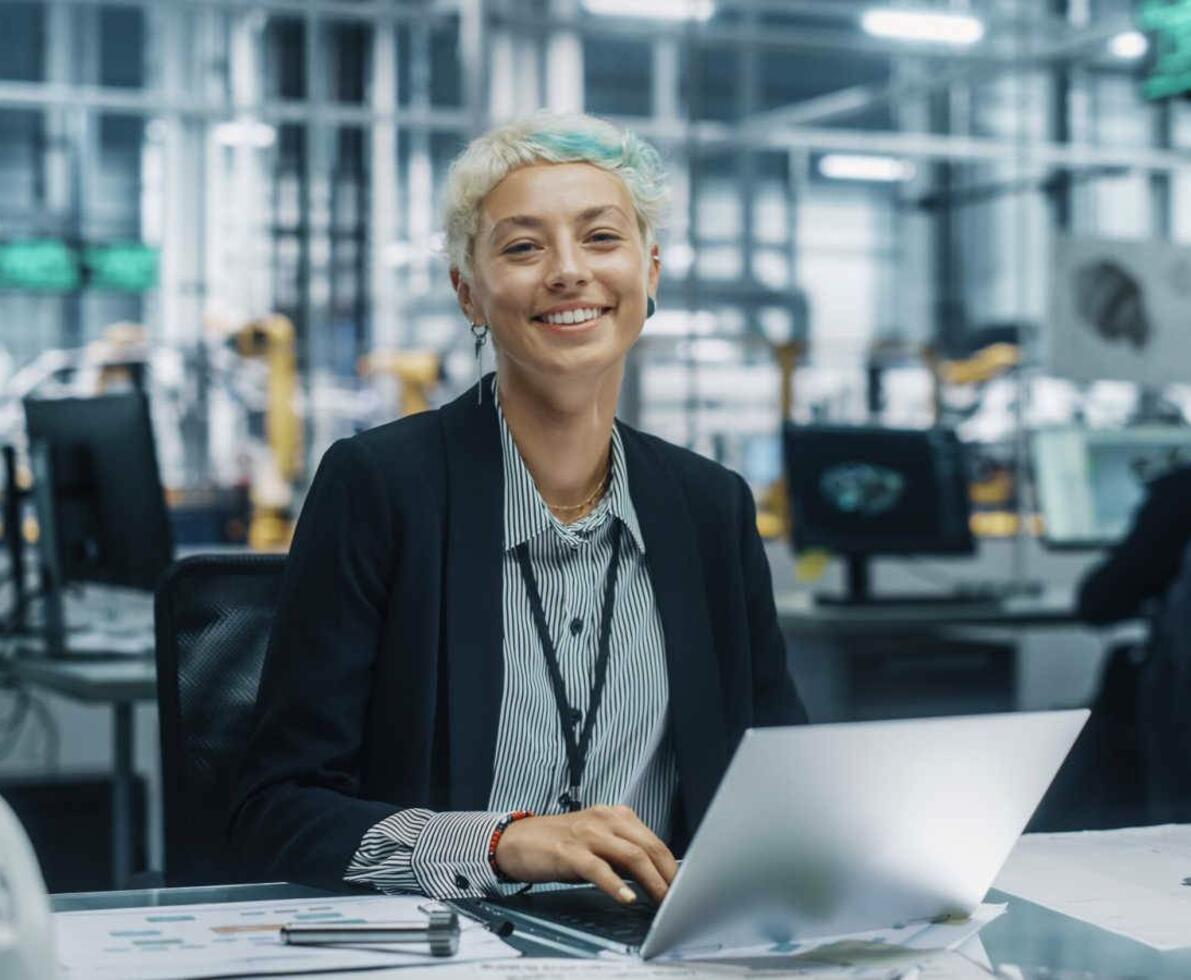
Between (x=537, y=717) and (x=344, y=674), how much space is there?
0.20 m

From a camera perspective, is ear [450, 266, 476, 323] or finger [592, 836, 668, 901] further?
ear [450, 266, 476, 323]

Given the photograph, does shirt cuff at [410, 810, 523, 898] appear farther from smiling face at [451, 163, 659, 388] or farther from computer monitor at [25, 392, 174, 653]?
computer monitor at [25, 392, 174, 653]

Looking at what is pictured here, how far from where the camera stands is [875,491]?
16.3 feet

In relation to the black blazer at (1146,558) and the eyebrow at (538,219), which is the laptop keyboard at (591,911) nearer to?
the eyebrow at (538,219)

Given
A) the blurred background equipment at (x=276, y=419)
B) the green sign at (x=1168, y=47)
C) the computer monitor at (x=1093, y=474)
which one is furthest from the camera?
the blurred background equipment at (x=276, y=419)

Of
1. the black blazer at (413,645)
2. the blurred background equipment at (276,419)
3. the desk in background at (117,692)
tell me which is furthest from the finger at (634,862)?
the blurred background equipment at (276,419)

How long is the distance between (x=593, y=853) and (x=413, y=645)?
0.41 meters

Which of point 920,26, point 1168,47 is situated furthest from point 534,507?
point 920,26

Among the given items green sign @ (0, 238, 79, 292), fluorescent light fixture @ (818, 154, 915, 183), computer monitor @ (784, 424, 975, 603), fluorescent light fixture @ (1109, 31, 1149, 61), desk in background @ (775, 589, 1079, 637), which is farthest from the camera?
fluorescent light fixture @ (818, 154, 915, 183)

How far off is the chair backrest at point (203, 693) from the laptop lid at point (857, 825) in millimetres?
832

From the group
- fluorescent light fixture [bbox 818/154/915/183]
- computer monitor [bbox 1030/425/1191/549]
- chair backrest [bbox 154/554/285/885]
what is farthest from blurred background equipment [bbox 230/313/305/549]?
chair backrest [bbox 154/554/285/885]

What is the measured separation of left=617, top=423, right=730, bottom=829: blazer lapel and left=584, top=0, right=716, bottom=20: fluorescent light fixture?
5638mm

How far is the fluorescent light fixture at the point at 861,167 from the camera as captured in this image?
9.00m

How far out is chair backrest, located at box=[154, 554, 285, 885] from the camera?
6.06 ft
